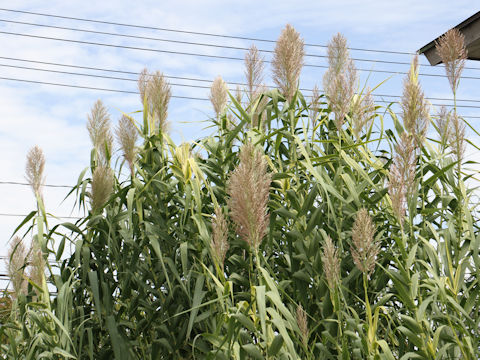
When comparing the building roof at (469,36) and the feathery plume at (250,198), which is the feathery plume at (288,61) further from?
the building roof at (469,36)

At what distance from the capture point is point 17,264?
260 cm

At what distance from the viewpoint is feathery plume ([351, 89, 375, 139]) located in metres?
2.31

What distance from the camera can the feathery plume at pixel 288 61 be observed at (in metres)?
2.29

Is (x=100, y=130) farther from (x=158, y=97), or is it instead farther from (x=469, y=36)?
(x=469, y=36)

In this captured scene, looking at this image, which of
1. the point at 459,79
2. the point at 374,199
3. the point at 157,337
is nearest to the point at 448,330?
the point at 374,199

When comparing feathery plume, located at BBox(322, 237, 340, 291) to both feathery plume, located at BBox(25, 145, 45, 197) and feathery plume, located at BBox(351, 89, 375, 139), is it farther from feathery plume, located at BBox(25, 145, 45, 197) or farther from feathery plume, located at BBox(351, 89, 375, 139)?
feathery plume, located at BBox(25, 145, 45, 197)

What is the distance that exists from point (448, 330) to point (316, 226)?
587 millimetres

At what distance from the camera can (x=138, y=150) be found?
258 centimetres

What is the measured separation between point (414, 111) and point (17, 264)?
1729 mm

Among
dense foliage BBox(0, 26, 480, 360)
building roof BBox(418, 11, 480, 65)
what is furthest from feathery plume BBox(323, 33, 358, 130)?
building roof BBox(418, 11, 480, 65)

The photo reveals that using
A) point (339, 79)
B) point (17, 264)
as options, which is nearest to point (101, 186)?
point (17, 264)

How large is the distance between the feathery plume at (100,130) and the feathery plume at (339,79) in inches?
37.0

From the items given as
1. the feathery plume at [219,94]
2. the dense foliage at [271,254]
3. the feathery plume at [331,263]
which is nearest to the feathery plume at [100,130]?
the dense foliage at [271,254]

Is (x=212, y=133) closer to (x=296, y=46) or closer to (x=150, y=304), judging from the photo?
(x=296, y=46)
